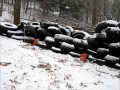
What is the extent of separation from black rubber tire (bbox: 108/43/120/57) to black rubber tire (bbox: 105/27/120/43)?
332mm

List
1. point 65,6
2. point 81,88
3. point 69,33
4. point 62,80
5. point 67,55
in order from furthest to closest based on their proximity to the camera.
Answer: point 65,6, point 69,33, point 67,55, point 62,80, point 81,88

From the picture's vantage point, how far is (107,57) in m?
6.27

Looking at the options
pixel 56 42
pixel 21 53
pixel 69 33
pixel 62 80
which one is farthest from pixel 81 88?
pixel 69 33

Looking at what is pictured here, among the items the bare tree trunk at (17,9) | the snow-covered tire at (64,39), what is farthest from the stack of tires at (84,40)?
the bare tree trunk at (17,9)

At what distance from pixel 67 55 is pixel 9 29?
9.92 feet

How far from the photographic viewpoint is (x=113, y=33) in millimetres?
6520

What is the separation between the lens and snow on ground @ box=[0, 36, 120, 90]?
4.60 m

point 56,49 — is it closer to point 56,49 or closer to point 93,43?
point 56,49

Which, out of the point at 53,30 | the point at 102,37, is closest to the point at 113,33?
the point at 102,37

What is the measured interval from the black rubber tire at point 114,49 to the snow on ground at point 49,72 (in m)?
0.49

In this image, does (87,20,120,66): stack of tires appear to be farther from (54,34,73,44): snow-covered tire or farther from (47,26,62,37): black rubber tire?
(47,26,62,37): black rubber tire

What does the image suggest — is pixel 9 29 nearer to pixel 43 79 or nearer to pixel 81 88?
pixel 43 79

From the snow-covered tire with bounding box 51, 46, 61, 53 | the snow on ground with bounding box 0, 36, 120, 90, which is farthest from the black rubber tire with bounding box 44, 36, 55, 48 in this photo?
the snow on ground with bounding box 0, 36, 120, 90

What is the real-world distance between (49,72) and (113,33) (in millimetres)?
2389
